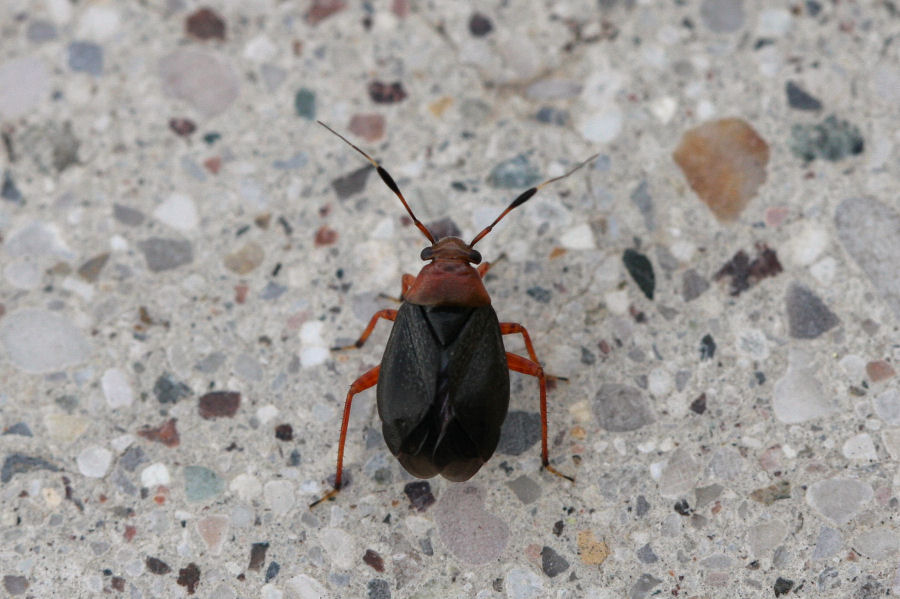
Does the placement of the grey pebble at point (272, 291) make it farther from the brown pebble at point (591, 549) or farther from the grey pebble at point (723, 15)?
the grey pebble at point (723, 15)

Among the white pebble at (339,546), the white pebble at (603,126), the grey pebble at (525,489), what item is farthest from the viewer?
the white pebble at (603,126)

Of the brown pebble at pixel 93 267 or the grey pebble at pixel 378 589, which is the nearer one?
the grey pebble at pixel 378 589

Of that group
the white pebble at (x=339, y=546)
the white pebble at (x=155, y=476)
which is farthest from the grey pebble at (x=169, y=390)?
the white pebble at (x=339, y=546)

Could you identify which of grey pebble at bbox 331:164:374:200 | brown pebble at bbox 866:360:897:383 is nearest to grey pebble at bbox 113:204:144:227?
grey pebble at bbox 331:164:374:200

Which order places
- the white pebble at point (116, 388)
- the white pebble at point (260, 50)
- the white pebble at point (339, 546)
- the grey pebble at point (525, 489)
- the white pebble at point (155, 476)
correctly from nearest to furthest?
the white pebble at point (339, 546)
the grey pebble at point (525, 489)
the white pebble at point (155, 476)
the white pebble at point (116, 388)
the white pebble at point (260, 50)

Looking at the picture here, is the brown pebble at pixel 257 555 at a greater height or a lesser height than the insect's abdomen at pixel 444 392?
lesser

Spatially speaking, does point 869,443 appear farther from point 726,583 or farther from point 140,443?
point 140,443
